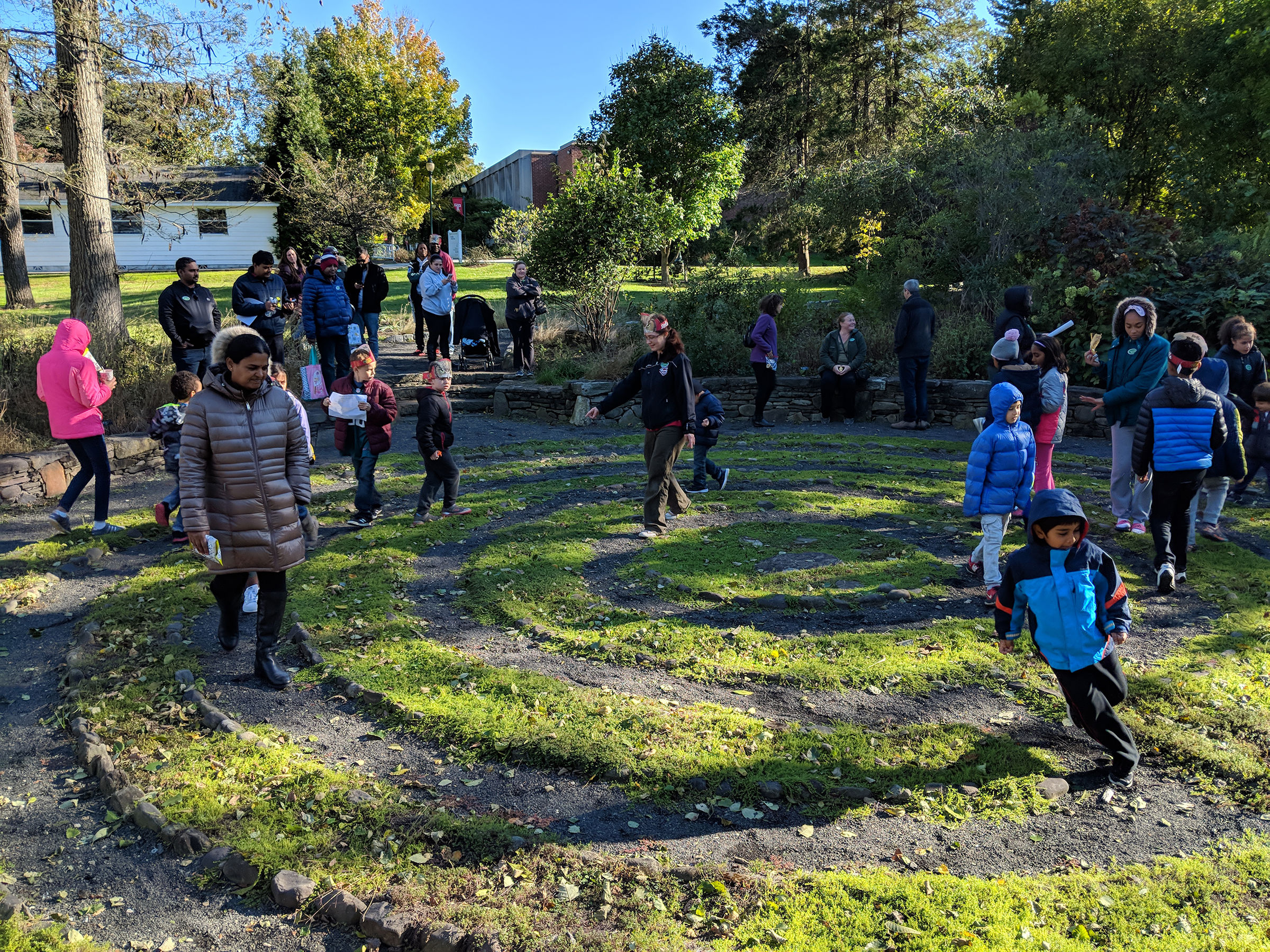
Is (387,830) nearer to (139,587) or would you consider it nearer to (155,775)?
(155,775)

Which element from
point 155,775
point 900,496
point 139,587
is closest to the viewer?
point 155,775

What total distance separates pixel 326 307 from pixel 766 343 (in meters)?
6.36

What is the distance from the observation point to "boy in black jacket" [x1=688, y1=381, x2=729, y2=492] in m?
10.0

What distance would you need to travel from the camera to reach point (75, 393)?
830 centimetres

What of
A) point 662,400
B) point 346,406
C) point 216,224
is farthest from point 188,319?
point 216,224

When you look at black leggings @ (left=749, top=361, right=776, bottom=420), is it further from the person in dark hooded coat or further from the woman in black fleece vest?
the woman in black fleece vest

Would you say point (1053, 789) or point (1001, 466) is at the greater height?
point (1001, 466)

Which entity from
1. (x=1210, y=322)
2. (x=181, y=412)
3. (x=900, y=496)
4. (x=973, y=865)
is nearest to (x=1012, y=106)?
(x=1210, y=322)

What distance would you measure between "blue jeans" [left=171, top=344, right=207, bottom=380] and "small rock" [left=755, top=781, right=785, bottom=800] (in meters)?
9.33

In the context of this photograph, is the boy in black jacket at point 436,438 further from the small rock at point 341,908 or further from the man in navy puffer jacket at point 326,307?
the small rock at point 341,908

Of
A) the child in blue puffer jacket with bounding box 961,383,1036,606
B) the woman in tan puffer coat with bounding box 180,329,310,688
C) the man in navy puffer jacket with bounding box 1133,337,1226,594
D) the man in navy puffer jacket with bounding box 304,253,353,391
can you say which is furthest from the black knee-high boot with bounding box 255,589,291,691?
the man in navy puffer jacket with bounding box 304,253,353,391

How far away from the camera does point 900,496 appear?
10.5 m

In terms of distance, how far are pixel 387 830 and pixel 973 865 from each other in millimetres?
2669

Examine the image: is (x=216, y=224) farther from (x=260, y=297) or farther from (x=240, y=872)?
(x=240, y=872)
